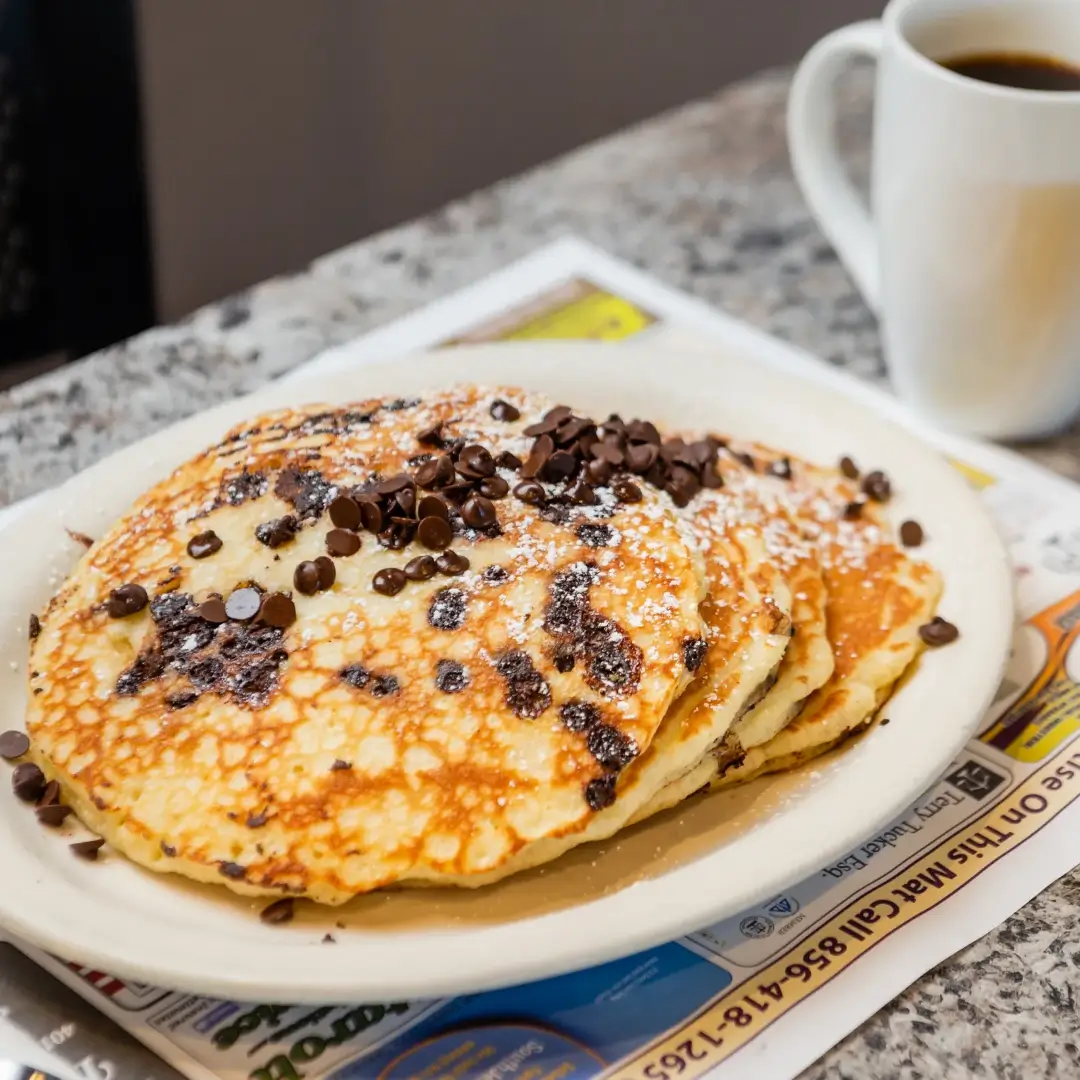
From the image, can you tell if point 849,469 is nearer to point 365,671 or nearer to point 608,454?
point 608,454

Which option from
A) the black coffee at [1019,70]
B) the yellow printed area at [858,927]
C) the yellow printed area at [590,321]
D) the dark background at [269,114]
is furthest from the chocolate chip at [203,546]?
the dark background at [269,114]

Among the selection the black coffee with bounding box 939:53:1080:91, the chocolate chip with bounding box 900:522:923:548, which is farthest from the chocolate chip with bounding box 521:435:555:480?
the black coffee with bounding box 939:53:1080:91

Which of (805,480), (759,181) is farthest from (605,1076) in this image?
(759,181)

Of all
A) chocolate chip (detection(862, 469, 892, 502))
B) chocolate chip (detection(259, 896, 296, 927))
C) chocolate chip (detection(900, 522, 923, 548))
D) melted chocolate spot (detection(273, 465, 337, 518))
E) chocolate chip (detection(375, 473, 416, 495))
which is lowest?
chocolate chip (detection(259, 896, 296, 927))

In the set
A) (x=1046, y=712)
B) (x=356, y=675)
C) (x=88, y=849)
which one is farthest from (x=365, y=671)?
(x=1046, y=712)

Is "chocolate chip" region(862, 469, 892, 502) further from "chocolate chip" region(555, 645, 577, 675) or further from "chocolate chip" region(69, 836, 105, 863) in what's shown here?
"chocolate chip" region(69, 836, 105, 863)

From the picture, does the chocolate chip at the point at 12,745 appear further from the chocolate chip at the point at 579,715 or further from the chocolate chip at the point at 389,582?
the chocolate chip at the point at 579,715
